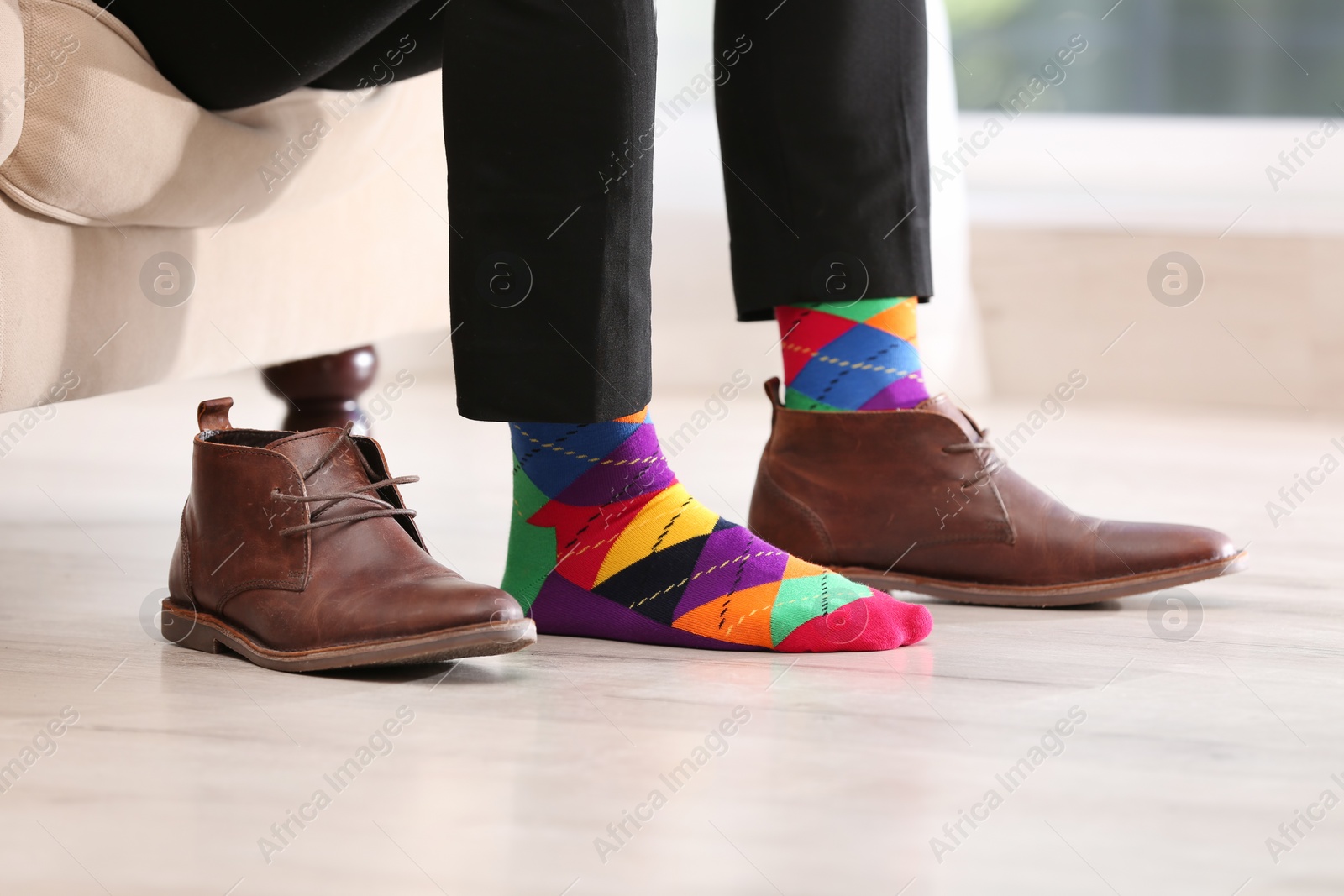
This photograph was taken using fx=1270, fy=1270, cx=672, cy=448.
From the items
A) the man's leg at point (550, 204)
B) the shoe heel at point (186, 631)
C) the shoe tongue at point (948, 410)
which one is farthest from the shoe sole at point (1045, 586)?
the shoe heel at point (186, 631)

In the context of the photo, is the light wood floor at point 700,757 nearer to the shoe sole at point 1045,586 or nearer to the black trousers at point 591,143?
the shoe sole at point 1045,586

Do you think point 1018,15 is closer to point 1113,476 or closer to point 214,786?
point 1113,476

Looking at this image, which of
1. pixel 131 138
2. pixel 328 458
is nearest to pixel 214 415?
pixel 328 458

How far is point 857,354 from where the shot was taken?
3.03 feet

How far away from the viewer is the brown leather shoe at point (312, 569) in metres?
0.69

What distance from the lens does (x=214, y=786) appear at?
55cm

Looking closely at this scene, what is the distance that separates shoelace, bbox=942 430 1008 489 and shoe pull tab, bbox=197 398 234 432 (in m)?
0.49

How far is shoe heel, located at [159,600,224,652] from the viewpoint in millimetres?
772

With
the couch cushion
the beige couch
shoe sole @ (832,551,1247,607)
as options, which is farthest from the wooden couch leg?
shoe sole @ (832,551,1247,607)

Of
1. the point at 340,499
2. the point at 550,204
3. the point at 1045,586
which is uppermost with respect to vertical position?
the point at 550,204

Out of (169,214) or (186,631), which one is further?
(169,214)

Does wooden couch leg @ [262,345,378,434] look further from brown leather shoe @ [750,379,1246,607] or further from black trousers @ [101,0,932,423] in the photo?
brown leather shoe @ [750,379,1246,607]

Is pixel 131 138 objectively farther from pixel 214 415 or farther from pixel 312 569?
pixel 312 569

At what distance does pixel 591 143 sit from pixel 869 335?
0.32 meters
